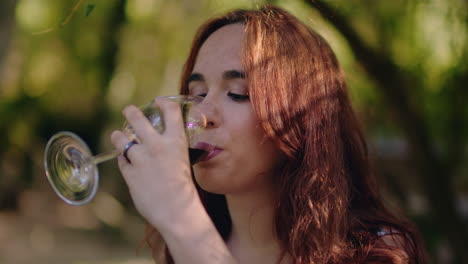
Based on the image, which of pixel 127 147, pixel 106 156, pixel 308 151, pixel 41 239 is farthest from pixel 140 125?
pixel 41 239

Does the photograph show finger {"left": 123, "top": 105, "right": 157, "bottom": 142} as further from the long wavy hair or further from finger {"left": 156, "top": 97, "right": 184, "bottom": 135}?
the long wavy hair

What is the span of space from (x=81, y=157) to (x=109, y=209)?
272 inches

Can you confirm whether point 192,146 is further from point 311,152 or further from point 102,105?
point 102,105

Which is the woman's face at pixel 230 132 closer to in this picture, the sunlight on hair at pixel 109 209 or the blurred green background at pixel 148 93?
the blurred green background at pixel 148 93

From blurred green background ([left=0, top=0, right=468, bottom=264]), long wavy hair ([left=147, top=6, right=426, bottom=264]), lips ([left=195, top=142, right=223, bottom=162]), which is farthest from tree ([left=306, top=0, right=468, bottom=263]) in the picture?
lips ([left=195, top=142, right=223, bottom=162])

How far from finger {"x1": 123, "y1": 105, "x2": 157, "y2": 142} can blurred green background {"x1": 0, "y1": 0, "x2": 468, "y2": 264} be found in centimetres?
76

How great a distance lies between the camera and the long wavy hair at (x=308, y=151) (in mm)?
1789

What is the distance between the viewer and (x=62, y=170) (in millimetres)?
1796

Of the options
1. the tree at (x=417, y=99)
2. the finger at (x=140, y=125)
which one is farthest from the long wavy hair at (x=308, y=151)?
the finger at (x=140, y=125)

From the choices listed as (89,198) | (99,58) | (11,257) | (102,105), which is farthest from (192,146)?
(102,105)

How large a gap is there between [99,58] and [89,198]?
699cm

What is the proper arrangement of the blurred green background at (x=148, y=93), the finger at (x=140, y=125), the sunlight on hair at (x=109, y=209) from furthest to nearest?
1. the sunlight on hair at (x=109, y=209)
2. the blurred green background at (x=148, y=93)
3. the finger at (x=140, y=125)

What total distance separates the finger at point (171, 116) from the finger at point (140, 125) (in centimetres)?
5

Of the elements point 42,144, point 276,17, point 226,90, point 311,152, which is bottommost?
point 42,144
